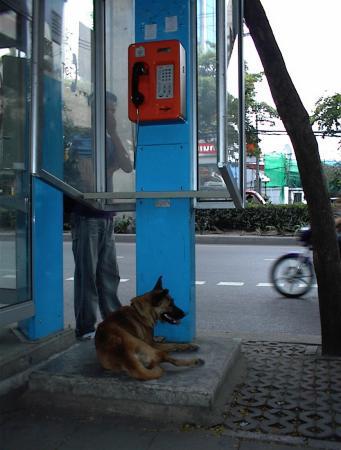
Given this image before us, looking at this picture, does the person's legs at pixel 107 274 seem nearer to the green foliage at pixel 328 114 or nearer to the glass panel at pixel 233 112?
the glass panel at pixel 233 112

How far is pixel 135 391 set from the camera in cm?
333

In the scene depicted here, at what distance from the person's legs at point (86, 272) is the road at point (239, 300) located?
5.00ft

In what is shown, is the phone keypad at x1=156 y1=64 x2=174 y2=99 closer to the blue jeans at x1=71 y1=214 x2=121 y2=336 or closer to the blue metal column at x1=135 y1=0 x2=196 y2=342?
the blue metal column at x1=135 y1=0 x2=196 y2=342

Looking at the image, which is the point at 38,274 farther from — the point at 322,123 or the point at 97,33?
the point at 322,123

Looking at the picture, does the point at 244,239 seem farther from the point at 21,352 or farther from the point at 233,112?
the point at 21,352

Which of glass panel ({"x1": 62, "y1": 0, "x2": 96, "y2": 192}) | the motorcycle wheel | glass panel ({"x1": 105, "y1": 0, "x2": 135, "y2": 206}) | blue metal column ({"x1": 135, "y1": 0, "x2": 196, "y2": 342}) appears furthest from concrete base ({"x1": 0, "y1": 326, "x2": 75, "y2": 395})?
the motorcycle wheel

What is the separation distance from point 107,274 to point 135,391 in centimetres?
167

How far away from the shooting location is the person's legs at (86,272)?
180 inches

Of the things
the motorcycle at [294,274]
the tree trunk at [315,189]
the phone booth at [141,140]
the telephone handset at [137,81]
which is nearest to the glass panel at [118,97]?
the phone booth at [141,140]

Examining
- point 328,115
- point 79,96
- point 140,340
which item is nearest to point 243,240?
point 328,115

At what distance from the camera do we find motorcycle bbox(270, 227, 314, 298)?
25.8 ft

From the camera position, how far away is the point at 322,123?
1728 cm

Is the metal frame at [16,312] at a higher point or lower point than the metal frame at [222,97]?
lower

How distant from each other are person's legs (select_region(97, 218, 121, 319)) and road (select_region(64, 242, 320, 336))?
1395 mm
